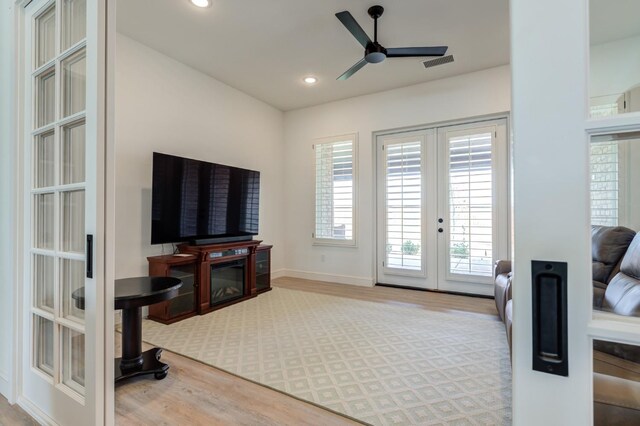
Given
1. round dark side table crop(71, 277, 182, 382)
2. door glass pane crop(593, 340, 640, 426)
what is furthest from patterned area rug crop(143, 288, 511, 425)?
door glass pane crop(593, 340, 640, 426)

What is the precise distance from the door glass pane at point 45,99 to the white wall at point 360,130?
4.00 meters

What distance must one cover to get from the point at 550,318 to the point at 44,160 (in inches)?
89.7

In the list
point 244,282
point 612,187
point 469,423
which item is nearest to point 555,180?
point 612,187

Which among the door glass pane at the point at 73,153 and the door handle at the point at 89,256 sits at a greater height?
the door glass pane at the point at 73,153

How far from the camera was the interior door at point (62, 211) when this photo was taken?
1.35 metres

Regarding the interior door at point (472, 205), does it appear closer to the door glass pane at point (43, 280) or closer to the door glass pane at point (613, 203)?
the door glass pane at point (613, 203)

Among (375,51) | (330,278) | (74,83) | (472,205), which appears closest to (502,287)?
(472,205)

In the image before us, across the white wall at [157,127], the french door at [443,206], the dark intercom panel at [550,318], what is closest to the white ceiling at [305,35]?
the white wall at [157,127]

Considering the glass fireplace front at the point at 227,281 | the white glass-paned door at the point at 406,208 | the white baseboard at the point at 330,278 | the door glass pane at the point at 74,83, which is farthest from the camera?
the white baseboard at the point at 330,278

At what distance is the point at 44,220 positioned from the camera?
5.50 feet

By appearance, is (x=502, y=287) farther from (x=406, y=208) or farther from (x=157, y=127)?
(x=157, y=127)

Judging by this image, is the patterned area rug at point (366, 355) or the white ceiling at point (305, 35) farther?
the white ceiling at point (305, 35)

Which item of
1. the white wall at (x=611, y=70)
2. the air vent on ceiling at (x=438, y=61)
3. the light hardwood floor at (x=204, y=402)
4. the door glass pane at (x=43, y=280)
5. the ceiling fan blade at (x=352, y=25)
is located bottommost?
the light hardwood floor at (x=204, y=402)

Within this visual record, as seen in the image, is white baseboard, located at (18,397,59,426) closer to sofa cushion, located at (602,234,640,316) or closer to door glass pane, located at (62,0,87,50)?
door glass pane, located at (62,0,87,50)
